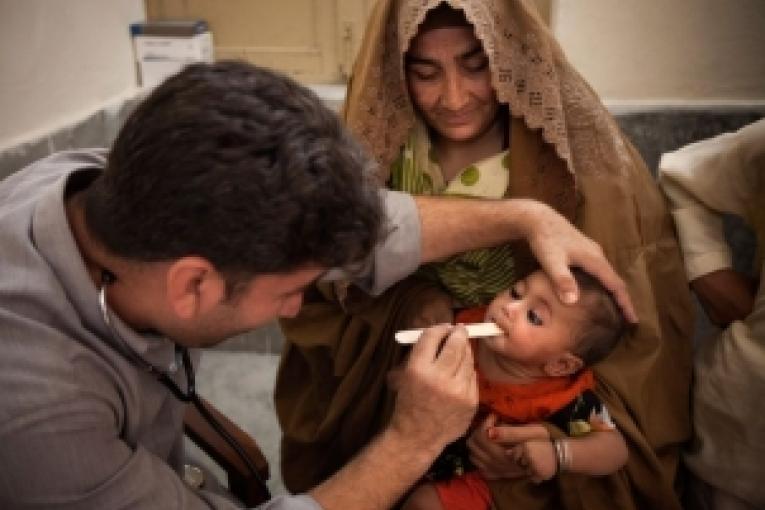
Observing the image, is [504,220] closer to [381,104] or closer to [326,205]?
[381,104]

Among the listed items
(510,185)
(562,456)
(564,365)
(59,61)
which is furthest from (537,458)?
(59,61)

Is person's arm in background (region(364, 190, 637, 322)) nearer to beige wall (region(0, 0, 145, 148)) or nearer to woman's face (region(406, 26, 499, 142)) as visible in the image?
woman's face (region(406, 26, 499, 142))

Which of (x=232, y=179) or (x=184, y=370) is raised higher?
(x=232, y=179)

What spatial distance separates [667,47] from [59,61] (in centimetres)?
166

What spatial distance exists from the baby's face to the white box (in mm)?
1442

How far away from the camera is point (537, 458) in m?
1.16

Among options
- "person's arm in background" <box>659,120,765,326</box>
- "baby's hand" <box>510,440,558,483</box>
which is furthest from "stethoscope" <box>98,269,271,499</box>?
"person's arm in background" <box>659,120,765,326</box>

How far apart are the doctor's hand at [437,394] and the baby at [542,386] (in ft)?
0.52

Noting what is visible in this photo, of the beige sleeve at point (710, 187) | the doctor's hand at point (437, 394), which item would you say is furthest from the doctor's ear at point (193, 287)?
the beige sleeve at point (710, 187)

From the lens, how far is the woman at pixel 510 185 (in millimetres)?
1273

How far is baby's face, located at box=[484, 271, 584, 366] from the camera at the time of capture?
1148 millimetres

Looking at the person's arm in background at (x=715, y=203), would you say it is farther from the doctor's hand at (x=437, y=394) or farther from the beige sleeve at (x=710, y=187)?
the doctor's hand at (x=437, y=394)

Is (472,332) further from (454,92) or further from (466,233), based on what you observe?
(454,92)

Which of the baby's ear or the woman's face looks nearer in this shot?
the baby's ear
